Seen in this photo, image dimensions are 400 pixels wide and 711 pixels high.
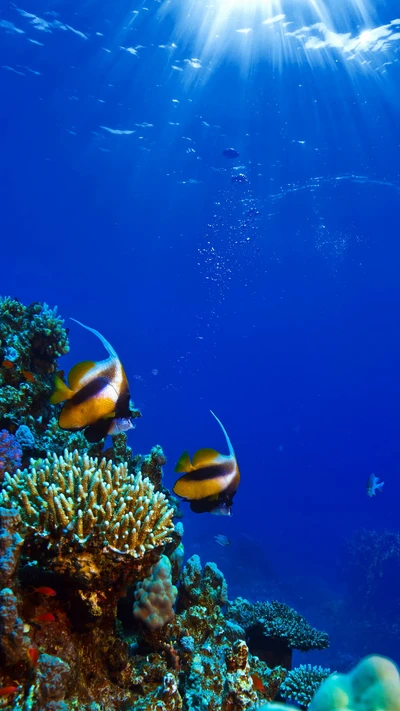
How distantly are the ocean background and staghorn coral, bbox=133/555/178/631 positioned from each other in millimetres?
23847

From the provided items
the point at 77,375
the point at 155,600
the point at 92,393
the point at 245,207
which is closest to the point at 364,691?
the point at 92,393

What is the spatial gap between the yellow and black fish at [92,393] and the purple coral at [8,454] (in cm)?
181

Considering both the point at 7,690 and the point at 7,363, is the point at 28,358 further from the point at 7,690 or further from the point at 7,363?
the point at 7,690

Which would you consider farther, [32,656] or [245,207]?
[245,207]

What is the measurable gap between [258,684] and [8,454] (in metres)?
3.70

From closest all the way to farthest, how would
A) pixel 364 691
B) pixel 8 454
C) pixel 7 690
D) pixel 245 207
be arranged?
pixel 364 691 → pixel 7 690 → pixel 8 454 → pixel 245 207

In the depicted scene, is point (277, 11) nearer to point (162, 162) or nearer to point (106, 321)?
point (162, 162)

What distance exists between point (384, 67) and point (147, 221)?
2967 centimetres

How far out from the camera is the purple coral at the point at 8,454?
435 cm

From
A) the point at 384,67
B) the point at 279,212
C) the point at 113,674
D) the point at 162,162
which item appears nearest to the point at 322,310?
the point at 279,212

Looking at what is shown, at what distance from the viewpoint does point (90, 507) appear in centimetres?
317

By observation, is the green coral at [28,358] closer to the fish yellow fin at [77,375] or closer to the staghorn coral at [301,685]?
the fish yellow fin at [77,375]

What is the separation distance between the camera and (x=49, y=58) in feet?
82.8

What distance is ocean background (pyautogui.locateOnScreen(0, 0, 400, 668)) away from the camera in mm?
22125
